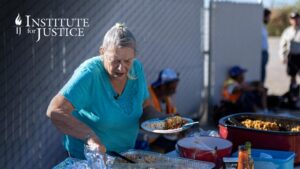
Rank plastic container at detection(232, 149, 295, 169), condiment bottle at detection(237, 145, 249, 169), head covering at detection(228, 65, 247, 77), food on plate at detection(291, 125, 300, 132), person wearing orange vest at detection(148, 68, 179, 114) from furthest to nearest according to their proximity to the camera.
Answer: head covering at detection(228, 65, 247, 77) → person wearing orange vest at detection(148, 68, 179, 114) → food on plate at detection(291, 125, 300, 132) → plastic container at detection(232, 149, 295, 169) → condiment bottle at detection(237, 145, 249, 169)

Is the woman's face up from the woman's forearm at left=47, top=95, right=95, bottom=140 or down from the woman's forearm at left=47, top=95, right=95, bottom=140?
up

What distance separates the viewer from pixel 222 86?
7336 millimetres

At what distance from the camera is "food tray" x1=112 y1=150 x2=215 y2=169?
2.32 meters

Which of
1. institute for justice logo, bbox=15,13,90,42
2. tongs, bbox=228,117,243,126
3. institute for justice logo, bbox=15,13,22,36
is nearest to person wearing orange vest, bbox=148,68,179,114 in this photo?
institute for justice logo, bbox=15,13,90,42

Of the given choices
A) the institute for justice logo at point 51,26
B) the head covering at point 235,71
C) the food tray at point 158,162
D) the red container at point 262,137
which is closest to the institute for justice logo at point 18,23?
the institute for justice logo at point 51,26

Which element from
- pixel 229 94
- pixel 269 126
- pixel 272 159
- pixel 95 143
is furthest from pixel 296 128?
pixel 229 94

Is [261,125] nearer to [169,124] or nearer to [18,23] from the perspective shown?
[169,124]

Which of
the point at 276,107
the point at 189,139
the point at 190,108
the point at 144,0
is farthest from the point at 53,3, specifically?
the point at 276,107

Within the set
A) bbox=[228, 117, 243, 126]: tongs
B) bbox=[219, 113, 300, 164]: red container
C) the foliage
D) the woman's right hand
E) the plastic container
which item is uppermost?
the foliage

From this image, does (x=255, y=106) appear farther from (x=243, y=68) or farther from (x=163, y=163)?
(x=163, y=163)

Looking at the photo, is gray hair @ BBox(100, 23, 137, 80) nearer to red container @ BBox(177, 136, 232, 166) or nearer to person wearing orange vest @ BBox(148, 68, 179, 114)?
red container @ BBox(177, 136, 232, 166)

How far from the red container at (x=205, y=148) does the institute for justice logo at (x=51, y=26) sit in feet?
6.37

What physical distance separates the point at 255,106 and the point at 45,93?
12.5 ft

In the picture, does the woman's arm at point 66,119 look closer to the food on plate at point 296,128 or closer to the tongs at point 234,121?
the tongs at point 234,121
